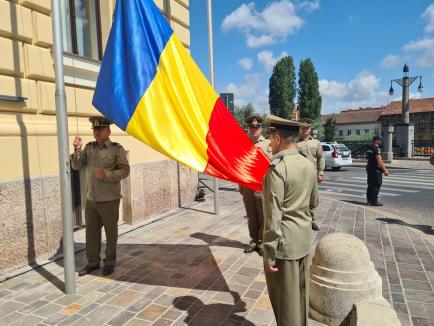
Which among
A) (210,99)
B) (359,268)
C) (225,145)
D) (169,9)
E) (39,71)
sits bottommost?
(359,268)

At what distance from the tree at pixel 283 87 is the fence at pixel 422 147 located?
87.1 feet

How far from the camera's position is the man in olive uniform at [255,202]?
203 inches

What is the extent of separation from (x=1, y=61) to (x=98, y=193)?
7.10 ft

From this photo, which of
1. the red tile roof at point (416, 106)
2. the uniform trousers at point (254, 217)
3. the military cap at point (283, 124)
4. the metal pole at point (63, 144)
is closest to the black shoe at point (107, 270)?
the metal pole at point (63, 144)

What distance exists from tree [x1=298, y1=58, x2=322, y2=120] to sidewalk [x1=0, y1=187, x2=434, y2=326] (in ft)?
169

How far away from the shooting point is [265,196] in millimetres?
2689

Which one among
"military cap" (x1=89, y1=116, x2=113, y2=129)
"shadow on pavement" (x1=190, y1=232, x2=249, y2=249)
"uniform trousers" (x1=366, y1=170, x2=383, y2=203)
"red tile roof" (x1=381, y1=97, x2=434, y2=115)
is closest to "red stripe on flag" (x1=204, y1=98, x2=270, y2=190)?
"military cap" (x1=89, y1=116, x2=113, y2=129)

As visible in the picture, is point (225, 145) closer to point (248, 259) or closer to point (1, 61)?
point (248, 259)

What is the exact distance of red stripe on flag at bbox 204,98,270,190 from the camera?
3.78 m

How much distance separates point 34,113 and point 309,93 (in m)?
54.9

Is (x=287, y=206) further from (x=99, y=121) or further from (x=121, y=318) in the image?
(x=99, y=121)

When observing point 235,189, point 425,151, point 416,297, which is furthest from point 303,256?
point 425,151

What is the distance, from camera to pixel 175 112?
3.80 m

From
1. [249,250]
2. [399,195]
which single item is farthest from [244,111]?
[249,250]
